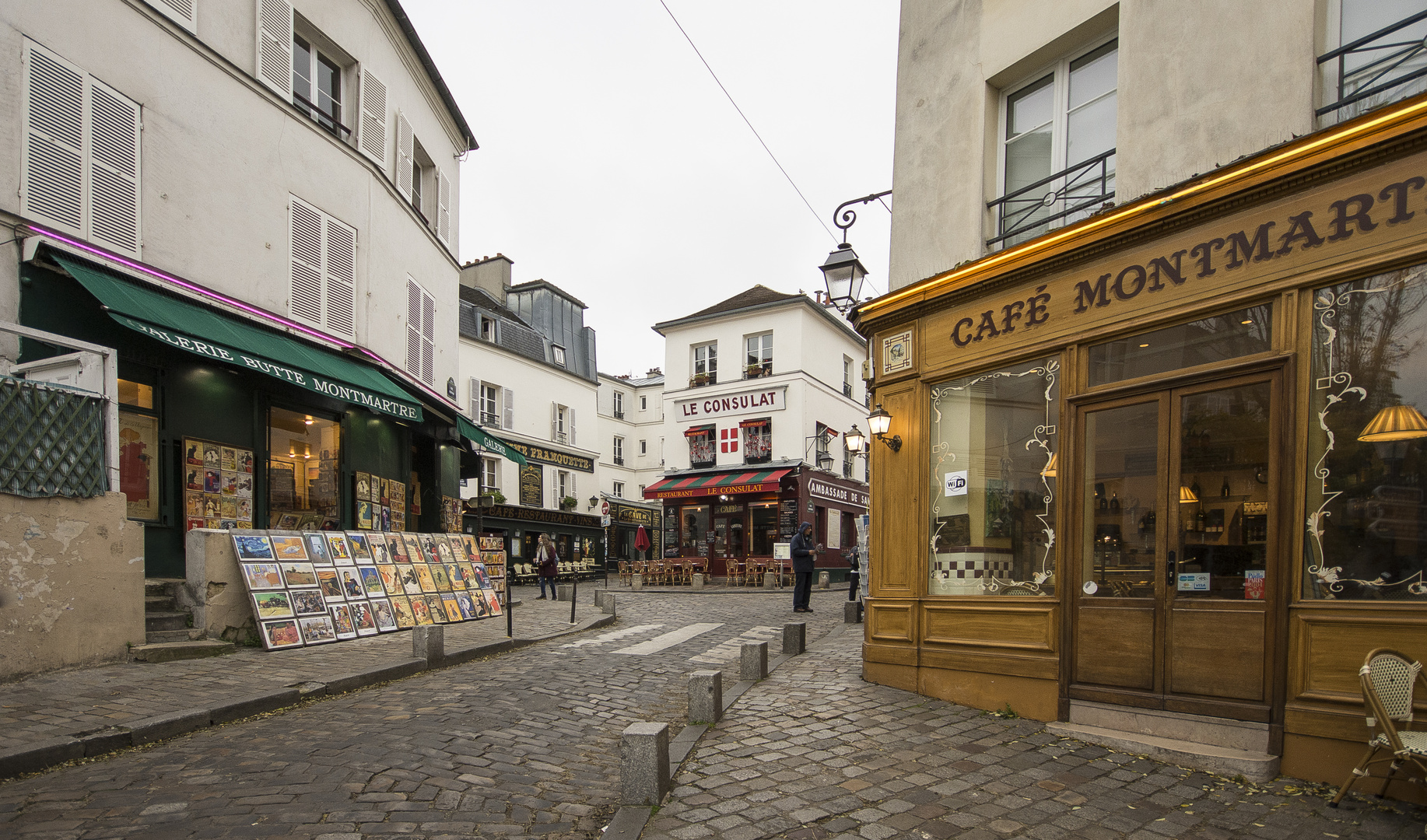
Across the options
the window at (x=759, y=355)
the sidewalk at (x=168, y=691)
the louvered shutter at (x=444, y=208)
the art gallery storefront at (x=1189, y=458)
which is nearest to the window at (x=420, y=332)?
the louvered shutter at (x=444, y=208)

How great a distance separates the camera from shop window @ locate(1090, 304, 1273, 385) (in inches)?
212

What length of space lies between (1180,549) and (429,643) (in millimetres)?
7248

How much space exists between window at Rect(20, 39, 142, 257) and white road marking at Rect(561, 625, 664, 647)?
717 cm

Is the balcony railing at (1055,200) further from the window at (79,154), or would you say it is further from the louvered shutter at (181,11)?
the louvered shutter at (181,11)

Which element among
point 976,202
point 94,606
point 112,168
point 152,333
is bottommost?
point 94,606

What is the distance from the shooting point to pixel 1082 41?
716 cm

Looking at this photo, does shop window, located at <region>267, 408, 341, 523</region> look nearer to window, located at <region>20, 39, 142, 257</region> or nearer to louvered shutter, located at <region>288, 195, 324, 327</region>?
louvered shutter, located at <region>288, 195, 324, 327</region>

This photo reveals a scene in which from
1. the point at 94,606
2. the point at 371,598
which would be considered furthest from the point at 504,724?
the point at 371,598

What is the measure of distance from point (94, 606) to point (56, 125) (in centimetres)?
512

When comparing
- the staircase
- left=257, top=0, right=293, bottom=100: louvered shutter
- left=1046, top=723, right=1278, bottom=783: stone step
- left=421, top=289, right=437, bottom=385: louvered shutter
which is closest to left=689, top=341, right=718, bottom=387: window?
left=421, top=289, right=437, bottom=385: louvered shutter

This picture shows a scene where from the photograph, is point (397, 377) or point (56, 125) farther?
point (397, 377)

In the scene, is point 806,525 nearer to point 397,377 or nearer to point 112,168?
point 397,377

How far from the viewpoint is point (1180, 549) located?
572 cm

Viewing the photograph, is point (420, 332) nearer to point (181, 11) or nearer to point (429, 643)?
point (181, 11)
